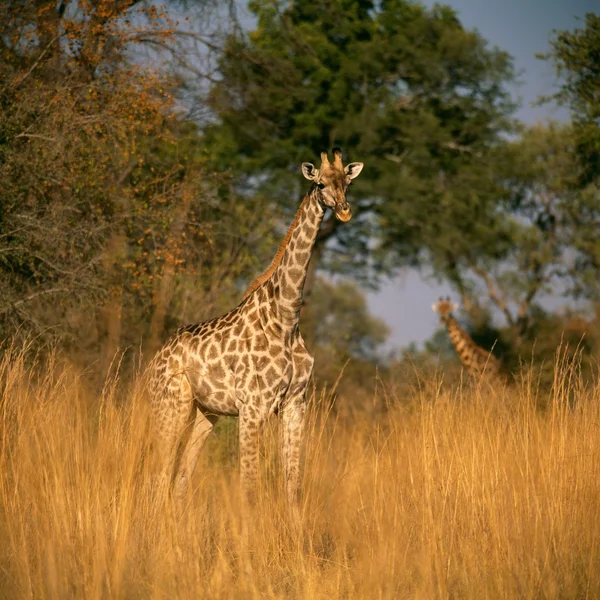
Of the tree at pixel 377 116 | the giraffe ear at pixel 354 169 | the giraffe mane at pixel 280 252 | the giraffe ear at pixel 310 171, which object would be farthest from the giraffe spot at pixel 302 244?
the tree at pixel 377 116

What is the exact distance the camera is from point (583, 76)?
19312 mm

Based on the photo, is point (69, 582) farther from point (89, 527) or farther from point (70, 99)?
point (70, 99)

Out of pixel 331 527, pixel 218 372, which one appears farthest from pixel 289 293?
pixel 331 527

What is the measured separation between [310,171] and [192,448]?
7.84ft

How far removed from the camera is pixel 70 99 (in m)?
11.2

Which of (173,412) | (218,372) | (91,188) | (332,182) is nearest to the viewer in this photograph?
(332,182)

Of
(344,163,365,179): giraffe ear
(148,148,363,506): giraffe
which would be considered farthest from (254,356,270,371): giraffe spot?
(344,163,365,179): giraffe ear

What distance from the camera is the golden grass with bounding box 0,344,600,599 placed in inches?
209

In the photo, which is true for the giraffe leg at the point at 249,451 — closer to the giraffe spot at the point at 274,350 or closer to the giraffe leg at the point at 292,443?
the giraffe leg at the point at 292,443

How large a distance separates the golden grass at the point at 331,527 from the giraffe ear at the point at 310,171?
1743mm

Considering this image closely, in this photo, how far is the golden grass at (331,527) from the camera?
17.5 feet

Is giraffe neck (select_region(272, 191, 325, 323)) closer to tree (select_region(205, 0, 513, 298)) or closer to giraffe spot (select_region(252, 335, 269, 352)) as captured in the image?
giraffe spot (select_region(252, 335, 269, 352))

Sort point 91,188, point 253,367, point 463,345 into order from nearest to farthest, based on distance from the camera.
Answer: point 253,367 → point 91,188 → point 463,345

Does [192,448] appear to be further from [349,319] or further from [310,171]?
[349,319]
